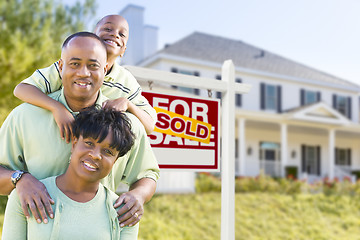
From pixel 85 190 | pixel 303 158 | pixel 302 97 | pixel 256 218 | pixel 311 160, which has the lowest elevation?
pixel 256 218

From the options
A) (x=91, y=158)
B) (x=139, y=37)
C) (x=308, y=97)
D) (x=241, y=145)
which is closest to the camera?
(x=91, y=158)

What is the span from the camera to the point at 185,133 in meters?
3.38

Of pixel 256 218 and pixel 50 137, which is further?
pixel 256 218

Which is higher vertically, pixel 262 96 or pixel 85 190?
pixel 262 96

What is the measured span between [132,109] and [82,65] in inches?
12.6

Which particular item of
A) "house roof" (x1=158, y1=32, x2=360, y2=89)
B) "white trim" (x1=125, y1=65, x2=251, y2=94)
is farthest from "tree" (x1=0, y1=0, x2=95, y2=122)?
"house roof" (x1=158, y1=32, x2=360, y2=89)

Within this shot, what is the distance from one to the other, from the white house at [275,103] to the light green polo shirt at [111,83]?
48.5ft

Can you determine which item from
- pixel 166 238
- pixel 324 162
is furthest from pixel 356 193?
pixel 166 238

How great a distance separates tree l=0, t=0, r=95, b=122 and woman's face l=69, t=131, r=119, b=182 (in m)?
6.83

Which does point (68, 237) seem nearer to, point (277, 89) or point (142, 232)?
point (142, 232)

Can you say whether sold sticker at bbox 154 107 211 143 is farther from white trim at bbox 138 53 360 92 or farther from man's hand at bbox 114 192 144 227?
white trim at bbox 138 53 360 92

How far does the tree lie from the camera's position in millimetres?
9156

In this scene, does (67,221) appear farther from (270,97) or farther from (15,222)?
(270,97)

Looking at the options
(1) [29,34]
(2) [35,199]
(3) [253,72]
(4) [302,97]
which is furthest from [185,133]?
(4) [302,97]
